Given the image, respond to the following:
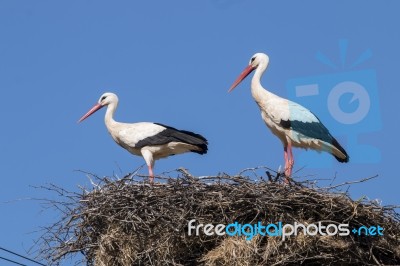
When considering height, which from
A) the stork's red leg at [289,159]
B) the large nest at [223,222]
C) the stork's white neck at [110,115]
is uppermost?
the stork's white neck at [110,115]

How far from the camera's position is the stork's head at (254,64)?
39.9 ft

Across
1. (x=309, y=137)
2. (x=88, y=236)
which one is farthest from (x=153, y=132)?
(x=88, y=236)

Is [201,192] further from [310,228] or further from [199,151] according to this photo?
[199,151]

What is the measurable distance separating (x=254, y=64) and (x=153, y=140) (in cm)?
136

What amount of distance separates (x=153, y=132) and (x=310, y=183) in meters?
2.92

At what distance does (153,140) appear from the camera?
39.7 ft

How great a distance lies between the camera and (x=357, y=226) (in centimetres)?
955

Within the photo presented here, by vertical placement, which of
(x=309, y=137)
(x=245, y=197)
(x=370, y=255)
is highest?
(x=309, y=137)

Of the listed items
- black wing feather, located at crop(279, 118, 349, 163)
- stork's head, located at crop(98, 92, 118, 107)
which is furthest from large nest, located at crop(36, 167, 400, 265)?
stork's head, located at crop(98, 92, 118, 107)

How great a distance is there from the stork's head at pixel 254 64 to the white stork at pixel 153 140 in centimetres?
81

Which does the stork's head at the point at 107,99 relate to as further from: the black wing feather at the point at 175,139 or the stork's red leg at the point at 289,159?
the stork's red leg at the point at 289,159

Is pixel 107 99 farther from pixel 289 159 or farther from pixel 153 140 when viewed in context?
pixel 289 159

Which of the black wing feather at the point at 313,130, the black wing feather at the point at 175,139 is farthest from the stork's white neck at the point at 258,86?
the black wing feather at the point at 175,139

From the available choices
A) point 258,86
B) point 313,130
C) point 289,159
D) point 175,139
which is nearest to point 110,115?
point 175,139
